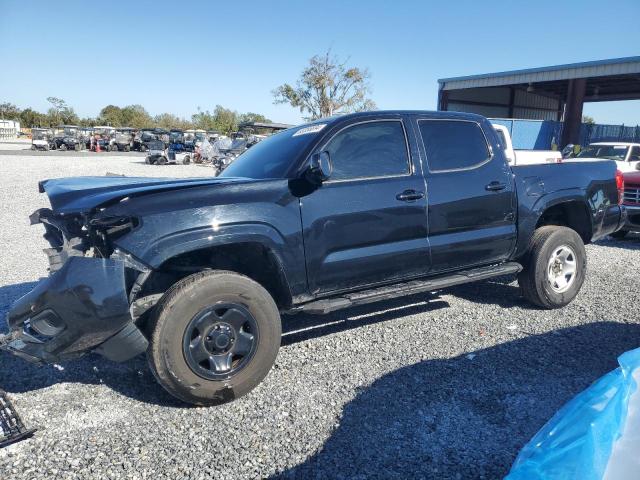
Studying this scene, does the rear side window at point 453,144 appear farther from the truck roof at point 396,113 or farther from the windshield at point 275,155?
the windshield at point 275,155

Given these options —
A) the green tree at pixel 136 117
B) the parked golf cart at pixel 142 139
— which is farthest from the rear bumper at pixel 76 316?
the green tree at pixel 136 117

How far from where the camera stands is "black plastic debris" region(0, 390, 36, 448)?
272 centimetres

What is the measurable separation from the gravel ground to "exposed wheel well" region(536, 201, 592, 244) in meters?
0.82

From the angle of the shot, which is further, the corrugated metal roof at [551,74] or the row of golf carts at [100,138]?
the row of golf carts at [100,138]

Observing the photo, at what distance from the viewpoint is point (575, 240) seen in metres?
4.91

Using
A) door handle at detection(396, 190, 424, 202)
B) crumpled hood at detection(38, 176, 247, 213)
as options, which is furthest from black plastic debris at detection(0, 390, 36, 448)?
door handle at detection(396, 190, 424, 202)

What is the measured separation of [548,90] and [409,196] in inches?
1388

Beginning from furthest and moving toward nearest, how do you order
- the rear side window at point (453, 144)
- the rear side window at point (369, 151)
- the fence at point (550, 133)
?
the fence at point (550, 133) < the rear side window at point (453, 144) < the rear side window at point (369, 151)

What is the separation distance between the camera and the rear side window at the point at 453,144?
4.16m

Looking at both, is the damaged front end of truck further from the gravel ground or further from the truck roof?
the truck roof

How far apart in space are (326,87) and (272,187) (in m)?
39.7

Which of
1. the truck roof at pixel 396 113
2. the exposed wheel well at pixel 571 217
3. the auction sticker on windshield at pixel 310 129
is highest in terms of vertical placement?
the truck roof at pixel 396 113

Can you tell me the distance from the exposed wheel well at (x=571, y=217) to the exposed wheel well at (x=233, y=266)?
3022 millimetres

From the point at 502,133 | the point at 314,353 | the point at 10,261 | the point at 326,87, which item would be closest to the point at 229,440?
the point at 314,353
